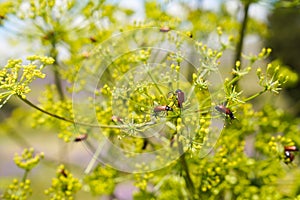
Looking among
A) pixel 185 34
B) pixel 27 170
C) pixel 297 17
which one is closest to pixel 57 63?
pixel 27 170

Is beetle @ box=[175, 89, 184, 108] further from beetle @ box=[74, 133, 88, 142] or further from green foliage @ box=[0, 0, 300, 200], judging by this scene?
beetle @ box=[74, 133, 88, 142]

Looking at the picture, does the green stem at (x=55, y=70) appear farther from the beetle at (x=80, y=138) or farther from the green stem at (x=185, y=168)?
the green stem at (x=185, y=168)

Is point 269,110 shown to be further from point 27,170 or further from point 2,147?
point 2,147

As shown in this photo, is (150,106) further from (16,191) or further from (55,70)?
(55,70)

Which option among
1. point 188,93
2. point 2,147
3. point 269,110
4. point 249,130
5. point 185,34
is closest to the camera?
point 188,93

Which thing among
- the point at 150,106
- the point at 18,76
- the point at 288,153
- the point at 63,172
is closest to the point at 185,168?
the point at 150,106

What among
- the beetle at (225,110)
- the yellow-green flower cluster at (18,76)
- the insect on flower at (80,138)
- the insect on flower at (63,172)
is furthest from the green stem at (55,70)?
the beetle at (225,110)

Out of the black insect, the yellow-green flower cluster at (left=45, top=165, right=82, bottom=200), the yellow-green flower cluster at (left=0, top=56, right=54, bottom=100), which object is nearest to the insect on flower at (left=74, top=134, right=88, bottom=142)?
the yellow-green flower cluster at (left=45, top=165, right=82, bottom=200)

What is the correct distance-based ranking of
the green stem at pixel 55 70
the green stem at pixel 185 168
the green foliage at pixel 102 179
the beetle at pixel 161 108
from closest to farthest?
the beetle at pixel 161 108 < the green stem at pixel 185 168 < the green foliage at pixel 102 179 < the green stem at pixel 55 70

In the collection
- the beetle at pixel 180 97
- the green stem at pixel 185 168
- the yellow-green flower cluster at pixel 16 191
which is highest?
the beetle at pixel 180 97
